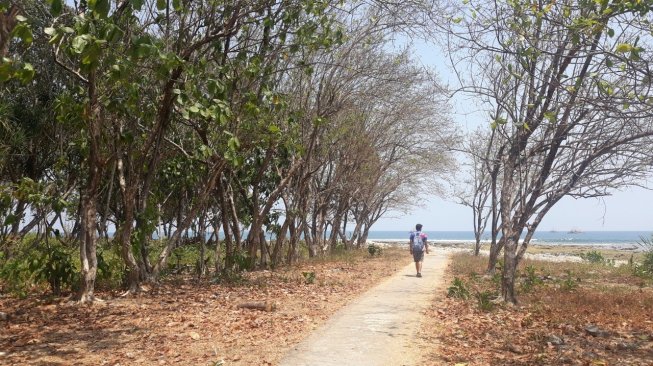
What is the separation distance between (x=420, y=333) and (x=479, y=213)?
26342mm

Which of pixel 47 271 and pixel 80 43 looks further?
pixel 47 271

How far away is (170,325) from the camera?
778 cm

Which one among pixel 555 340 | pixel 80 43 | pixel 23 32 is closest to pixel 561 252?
pixel 555 340

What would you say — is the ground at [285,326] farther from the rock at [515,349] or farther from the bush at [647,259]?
the bush at [647,259]

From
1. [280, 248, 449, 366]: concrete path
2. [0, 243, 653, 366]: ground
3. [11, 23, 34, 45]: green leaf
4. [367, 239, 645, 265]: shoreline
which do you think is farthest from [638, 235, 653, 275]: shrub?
Result: [11, 23, 34, 45]: green leaf

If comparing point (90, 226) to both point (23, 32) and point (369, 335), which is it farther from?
point (369, 335)

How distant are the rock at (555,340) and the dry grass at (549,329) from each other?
0.01 m

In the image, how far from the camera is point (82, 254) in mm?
8844

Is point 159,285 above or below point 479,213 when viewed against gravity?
below

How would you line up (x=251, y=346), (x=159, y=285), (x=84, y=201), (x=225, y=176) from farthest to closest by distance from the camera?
1. (x=225, y=176)
2. (x=159, y=285)
3. (x=84, y=201)
4. (x=251, y=346)

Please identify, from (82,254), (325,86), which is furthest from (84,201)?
(325,86)

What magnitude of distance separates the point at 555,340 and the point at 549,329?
0.97 m

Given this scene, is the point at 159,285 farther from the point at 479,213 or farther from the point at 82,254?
the point at 479,213

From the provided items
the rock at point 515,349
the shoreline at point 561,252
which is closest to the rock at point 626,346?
the rock at point 515,349
